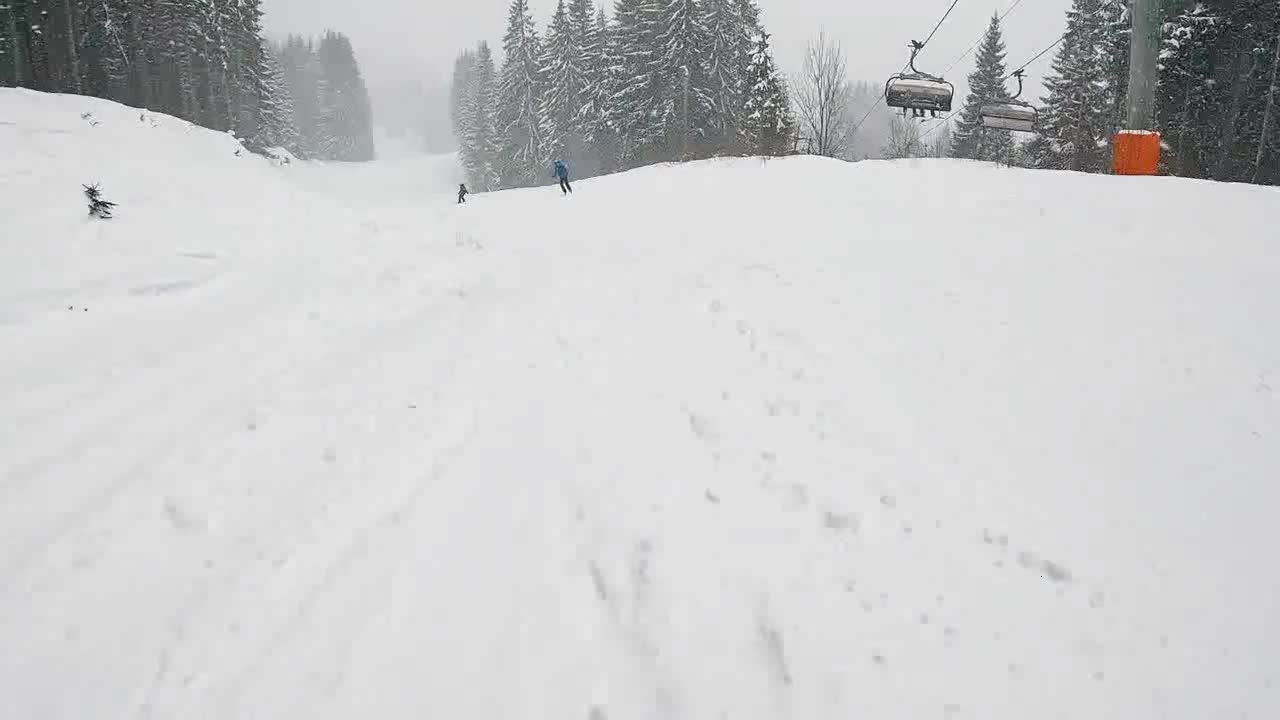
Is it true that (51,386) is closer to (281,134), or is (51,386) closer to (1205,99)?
(1205,99)

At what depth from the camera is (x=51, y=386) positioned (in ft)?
13.5

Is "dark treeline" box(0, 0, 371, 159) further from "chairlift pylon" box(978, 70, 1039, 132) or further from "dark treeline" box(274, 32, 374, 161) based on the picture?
"chairlift pylon" box(978, 70, 1039, 132)

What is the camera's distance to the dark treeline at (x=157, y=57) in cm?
2238

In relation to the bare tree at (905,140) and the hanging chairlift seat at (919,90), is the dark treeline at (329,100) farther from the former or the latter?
the hanging chairlift seat at (919,90)

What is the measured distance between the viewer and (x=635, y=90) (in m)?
33.6

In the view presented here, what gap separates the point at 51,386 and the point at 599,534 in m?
4.36

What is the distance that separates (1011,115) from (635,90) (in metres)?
23.7

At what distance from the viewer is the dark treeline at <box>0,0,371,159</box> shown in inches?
881

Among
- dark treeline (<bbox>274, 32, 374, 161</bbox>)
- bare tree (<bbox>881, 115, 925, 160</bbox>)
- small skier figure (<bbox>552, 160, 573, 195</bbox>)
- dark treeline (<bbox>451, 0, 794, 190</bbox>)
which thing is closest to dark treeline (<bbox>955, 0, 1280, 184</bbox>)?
bare tree (<bbox>881, 115, 925, 160</bbox>)

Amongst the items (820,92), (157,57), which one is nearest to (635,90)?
(820,92)

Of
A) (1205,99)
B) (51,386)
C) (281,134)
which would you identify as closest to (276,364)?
(51,386)

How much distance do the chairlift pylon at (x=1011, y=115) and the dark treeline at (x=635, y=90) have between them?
38.3 ft

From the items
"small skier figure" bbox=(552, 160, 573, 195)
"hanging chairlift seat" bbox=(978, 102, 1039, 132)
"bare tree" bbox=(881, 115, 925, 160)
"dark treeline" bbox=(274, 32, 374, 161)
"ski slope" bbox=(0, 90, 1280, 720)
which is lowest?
"ski slope" bbox=(0, 90, 1280, 720)

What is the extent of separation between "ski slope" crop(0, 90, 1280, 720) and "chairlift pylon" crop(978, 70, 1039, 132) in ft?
30.3
